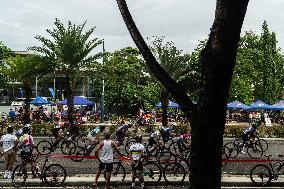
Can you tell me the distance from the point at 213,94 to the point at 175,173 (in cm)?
1091

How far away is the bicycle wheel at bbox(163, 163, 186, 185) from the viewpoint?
15.0 metres

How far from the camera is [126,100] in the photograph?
62.9m

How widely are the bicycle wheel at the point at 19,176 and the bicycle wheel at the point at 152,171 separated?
371 cm

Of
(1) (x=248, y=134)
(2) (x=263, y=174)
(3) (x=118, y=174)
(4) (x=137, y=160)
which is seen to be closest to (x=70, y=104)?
(1) (x=248, y=134)

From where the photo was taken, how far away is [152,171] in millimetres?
14609

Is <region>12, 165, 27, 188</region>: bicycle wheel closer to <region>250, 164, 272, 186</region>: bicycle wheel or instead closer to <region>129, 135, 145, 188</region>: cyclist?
<region>129, 135, 145, 188</region>: cyclist

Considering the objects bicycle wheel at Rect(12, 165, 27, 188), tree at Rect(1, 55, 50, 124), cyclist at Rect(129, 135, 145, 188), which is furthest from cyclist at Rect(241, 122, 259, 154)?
tree at Rect(1, 55, 50, 124)

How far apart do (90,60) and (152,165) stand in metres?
22.6

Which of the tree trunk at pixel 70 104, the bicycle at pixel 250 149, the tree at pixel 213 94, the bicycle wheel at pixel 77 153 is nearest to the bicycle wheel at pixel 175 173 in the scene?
the bicycle wheel at pixel 77 153

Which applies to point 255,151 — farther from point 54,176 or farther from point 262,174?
point 54,176

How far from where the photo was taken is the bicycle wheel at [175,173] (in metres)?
15.0

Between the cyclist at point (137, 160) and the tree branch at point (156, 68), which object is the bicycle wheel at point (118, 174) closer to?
the cyclist at point (137, 160)

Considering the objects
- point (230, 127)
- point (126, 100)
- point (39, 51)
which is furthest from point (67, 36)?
point (126, 100)

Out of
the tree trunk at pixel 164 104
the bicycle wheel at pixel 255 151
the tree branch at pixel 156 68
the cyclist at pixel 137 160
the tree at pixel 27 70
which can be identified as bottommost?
the bicycle wheel at pixel 255 151
